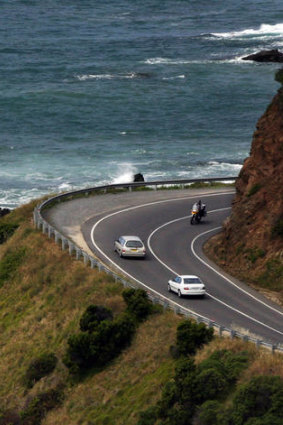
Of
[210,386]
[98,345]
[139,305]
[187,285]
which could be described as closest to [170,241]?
[187,285]

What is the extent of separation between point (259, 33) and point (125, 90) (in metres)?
40.8

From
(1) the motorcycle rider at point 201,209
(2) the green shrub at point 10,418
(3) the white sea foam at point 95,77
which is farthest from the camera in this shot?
(3) the white sea foam at point 95,77

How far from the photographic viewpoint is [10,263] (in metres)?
59.5

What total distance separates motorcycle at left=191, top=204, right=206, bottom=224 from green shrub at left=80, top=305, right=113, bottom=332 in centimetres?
1841

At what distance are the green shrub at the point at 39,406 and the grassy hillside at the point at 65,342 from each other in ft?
0.87

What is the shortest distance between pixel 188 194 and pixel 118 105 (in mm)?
48394

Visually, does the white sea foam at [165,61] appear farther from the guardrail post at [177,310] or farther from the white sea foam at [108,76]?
the guardrail post at [177,310]

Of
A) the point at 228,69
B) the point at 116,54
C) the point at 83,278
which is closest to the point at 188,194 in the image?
the point at 83,278

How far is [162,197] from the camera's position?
242 ft

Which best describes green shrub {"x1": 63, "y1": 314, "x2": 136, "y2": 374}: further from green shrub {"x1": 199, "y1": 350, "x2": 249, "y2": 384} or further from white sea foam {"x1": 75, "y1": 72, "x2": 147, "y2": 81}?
white sea foam {"x1": 75, "y1": 72, "x2": 147, "y2": 81}

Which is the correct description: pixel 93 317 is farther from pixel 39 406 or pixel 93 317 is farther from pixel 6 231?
pixel 6 231

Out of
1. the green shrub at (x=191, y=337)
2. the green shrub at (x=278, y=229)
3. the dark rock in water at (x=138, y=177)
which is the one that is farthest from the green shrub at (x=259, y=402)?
the dark rock in water at (x=138, y=177)

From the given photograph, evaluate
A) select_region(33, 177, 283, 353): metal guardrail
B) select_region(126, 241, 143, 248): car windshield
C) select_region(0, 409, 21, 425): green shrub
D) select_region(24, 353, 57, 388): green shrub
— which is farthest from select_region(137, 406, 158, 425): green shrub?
select_region(126, 241, 143, 248): car windshield

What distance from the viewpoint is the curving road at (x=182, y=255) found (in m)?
47.8
